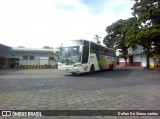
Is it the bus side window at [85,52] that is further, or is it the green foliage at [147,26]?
the green foliage at [147,26]

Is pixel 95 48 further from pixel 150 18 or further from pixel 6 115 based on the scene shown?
pixel 6 115

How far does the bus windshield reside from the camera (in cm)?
1823

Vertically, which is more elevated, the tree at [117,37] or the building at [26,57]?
the tree at [117,37]

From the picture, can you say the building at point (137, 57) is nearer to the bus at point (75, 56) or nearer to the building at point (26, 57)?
the building at point (26, 57)

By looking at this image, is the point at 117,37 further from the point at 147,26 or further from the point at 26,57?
the point at 26,57

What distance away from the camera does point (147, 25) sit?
98.0 ft

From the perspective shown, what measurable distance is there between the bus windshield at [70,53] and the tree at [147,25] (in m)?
12.7

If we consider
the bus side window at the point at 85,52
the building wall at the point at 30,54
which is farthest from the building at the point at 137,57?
the bus side window at the point at 85,52

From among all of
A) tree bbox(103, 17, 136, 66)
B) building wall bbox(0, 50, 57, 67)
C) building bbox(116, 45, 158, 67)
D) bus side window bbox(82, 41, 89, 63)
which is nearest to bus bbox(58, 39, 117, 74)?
bus side window bbox(82, 41, 89, 63)

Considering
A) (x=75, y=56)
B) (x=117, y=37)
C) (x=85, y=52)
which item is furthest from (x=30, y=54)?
(x=75, y=56)

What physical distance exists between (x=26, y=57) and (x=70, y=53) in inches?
1059

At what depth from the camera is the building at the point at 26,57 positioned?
1658 inches

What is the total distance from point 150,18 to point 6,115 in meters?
27.5

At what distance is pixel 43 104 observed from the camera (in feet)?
23.2
